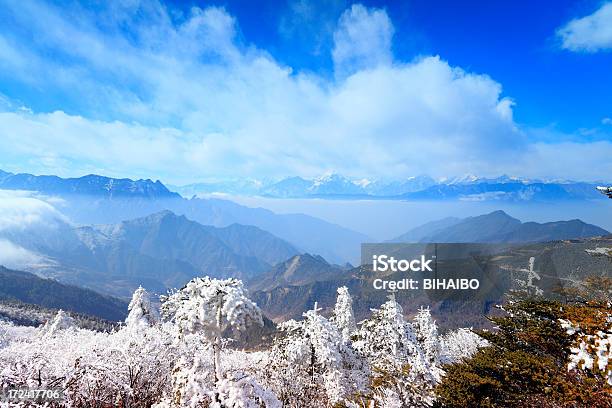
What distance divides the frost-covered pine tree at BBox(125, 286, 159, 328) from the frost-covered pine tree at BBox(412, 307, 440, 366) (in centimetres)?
3330

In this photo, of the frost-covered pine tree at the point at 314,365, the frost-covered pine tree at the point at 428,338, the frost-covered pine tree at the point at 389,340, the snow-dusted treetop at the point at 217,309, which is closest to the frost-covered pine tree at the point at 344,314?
the frost-covered pine tree at the point at 428,338

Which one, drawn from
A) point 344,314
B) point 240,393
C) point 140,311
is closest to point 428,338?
point 344,314

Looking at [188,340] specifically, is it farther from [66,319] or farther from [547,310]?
[66,319]

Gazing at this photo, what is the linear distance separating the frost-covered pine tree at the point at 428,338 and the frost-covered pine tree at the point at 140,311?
109 ft

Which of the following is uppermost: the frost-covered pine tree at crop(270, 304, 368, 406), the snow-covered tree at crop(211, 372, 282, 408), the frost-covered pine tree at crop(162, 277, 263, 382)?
the frost-covered pine tree at crop(162, 277, 263, 382)

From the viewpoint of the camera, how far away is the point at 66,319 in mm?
70312

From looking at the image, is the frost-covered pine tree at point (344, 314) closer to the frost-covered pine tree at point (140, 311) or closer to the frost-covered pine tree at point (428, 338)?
the frost-covered pine tree at point (428, 338)

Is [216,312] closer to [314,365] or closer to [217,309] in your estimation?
[217,309]

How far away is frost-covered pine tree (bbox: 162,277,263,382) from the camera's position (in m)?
13.5

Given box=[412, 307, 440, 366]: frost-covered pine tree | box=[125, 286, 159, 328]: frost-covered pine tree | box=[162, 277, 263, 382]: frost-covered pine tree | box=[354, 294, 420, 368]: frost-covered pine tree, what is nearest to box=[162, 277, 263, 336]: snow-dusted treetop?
box=[162, 277, 263, 382]: frost-covered pine tree

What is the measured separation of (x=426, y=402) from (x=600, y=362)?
10039 mm

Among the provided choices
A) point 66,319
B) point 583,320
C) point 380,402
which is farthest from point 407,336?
point 66,319

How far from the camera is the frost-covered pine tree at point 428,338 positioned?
128ft

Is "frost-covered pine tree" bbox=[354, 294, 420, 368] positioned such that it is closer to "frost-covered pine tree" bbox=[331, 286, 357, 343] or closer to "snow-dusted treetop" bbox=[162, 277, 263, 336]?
"frost-covered pine tree" bbox=[331, 286, 357, 343]
